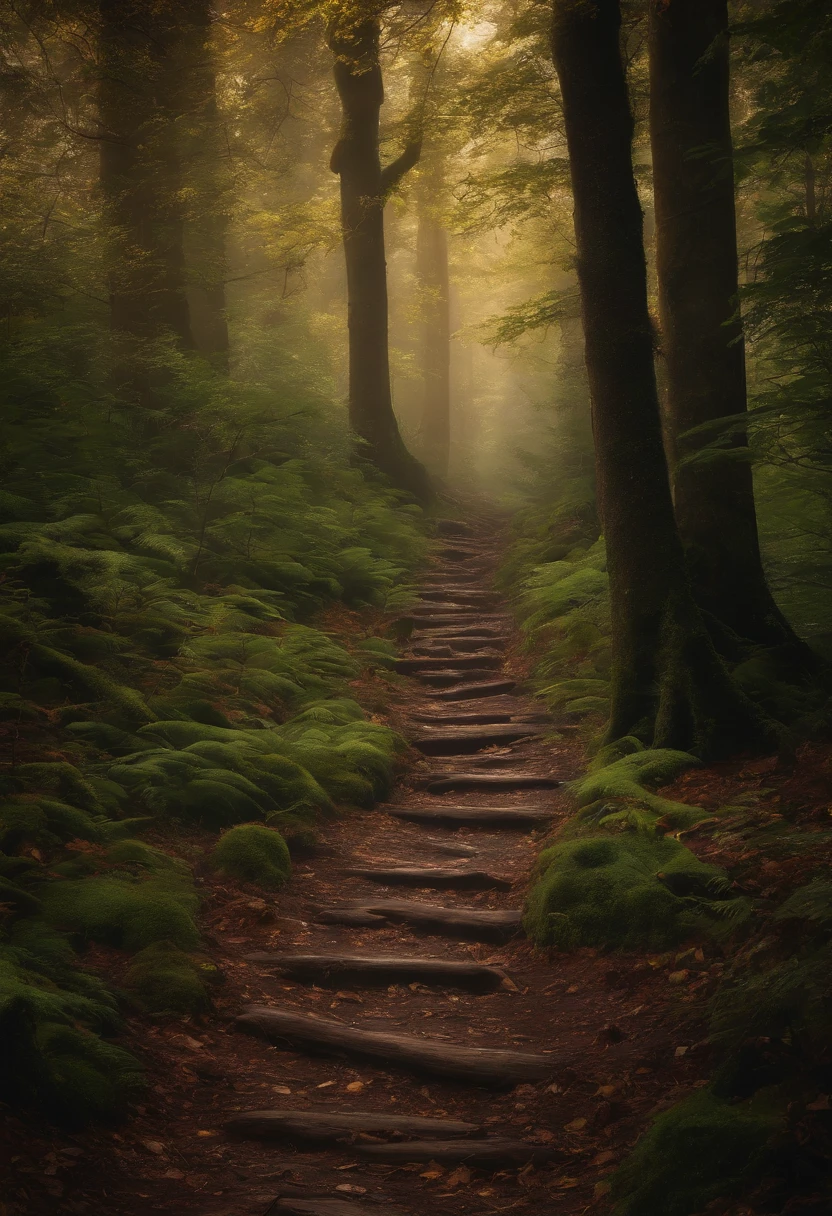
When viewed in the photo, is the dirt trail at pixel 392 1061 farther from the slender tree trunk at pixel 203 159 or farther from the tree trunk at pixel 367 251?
the tree trunk at pixel 367 251

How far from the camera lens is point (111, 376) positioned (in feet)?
45.8

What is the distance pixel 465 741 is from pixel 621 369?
3977mm

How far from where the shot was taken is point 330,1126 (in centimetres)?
386

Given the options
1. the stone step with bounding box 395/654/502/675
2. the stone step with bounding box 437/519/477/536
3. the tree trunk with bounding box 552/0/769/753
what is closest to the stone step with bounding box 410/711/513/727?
the stone step with bounding box 395/654/502/675

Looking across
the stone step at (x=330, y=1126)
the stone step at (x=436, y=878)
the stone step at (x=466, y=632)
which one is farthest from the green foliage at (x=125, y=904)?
the stone step at (x=466, y=632)

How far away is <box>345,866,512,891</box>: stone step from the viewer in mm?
6594

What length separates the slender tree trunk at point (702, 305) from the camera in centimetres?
845

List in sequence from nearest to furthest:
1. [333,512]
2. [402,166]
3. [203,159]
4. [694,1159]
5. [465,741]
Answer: [694,1159], [465,741], [333,512], [203,159], [402,166]

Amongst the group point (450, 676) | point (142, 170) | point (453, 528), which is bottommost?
point (450, 676)

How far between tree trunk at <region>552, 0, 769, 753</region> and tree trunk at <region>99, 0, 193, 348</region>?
7952 millimetres

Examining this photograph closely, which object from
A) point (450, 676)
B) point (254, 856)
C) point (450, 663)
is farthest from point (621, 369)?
point (450, 663)

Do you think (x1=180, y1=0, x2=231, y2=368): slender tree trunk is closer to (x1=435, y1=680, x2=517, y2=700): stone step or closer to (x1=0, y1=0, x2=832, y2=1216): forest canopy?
(x1=0, y1=0, x2=832, y2=1216): forest canopy

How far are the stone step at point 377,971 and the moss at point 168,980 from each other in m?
0.55

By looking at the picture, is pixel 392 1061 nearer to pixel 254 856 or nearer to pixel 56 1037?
pixel 56 1037
